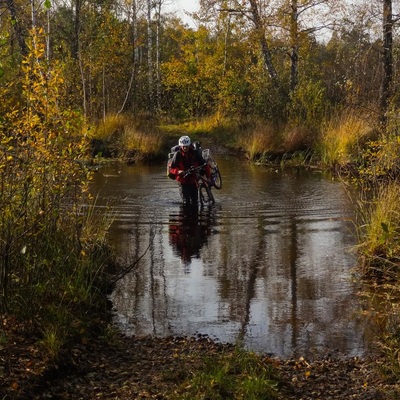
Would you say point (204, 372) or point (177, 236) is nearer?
point (204, 372)

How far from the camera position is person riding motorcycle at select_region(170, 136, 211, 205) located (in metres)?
13.7

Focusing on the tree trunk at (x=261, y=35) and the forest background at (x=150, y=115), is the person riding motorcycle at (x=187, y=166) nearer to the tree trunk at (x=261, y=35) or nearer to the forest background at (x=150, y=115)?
the forest background at (x=150, y=115)

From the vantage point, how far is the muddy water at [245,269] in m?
7.12

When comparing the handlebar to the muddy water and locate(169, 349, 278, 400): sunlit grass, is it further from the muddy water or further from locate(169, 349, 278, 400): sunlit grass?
locate(169, 349, 278, 400): sunlit grass

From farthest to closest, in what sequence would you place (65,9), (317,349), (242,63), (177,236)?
(65,9) → (242,63) → (177,236) → (317,349)

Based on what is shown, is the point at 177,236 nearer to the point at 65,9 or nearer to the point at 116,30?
the point at 116,30

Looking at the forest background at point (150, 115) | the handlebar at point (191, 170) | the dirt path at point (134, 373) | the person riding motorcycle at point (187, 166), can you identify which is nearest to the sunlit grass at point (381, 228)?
the forest background at point (150, 115)

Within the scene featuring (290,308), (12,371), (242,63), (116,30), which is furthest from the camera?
(242,63)

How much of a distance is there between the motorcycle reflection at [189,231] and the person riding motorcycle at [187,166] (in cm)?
29

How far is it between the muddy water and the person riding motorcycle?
39cm

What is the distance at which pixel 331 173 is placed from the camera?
19.6 meters

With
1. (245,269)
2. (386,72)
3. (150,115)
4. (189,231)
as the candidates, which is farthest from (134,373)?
(150,115)

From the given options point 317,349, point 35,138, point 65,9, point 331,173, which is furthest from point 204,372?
point 65,9

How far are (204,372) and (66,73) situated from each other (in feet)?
74.2
